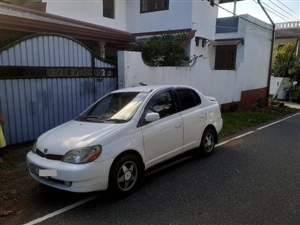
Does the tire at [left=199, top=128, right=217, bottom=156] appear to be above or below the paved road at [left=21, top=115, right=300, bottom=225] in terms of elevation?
above

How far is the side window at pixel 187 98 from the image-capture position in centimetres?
510

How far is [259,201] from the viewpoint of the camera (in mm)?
3691

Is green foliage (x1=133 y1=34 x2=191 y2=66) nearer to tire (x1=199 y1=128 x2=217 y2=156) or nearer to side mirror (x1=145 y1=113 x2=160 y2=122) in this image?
tire (x1=199 y1=128 x2=217 y2=156)

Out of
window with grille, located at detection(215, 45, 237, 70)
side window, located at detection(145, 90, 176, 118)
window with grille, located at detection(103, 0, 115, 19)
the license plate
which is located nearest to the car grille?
the license plate

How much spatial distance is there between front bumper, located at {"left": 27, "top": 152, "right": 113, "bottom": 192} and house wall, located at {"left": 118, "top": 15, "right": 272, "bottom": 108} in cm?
419

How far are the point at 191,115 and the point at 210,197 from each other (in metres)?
1.77

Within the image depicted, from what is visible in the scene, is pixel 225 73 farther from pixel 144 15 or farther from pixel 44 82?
pixel 44 82

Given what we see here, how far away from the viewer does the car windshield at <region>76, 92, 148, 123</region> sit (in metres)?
4.23

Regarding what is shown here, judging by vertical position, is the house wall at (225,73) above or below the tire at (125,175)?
above

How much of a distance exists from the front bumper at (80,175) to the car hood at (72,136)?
0.21 m

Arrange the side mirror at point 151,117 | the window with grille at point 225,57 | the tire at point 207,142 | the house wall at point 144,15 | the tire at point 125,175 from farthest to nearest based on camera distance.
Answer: the window with grille at point 225,57 → the house wall at point 144,15 → the tire at point 207,142 → the side mirror at point 151,117 → the tire at point 125,175

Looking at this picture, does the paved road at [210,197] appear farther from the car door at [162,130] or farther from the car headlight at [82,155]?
the car headlight at [82,155]

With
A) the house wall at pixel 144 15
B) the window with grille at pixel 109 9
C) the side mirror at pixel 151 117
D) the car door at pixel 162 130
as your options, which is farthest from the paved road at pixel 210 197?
the window with grille at pixel 109 9

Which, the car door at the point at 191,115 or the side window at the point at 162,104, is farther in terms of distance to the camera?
the car door at the point at 191,115
